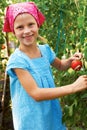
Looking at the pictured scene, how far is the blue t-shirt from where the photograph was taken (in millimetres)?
2080

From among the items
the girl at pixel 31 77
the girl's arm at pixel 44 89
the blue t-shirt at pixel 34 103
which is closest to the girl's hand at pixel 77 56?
the girl at pixel 31 77

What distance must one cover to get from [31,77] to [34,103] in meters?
0.21

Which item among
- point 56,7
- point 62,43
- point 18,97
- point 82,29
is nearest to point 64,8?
point 56,7

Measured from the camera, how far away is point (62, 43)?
2955mm

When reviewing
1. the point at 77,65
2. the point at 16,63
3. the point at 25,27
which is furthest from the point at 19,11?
the point at 77,65

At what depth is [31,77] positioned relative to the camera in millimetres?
1979

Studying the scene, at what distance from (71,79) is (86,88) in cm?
26

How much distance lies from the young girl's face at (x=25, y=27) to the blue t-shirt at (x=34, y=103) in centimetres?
11

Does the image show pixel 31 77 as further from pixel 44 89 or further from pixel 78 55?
pixel 78 55

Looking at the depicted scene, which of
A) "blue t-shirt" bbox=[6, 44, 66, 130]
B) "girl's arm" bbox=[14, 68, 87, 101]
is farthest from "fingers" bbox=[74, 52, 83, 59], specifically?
"girl's arm" bbox=[14, 68, 87, 101]

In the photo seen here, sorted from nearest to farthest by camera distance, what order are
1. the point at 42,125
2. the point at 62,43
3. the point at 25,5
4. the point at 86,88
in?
the point at 86,88, the point at 25,5, the point at 42,125, the point at 62,43

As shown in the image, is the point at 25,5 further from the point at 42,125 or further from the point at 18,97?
the point at 42,125

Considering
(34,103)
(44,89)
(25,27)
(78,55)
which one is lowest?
(34,103)

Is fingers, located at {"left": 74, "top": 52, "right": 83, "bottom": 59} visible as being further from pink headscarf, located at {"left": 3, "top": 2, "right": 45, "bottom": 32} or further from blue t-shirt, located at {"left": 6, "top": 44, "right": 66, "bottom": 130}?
pink headscarf, located at {"left": 3, "top": 2, "right": 45, "bottom": 32}
